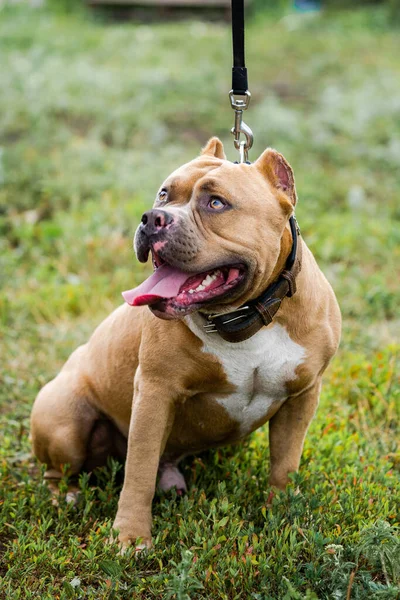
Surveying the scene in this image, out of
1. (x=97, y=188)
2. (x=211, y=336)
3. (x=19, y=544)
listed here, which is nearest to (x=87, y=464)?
(x=19, y=544)

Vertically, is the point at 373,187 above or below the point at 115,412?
below

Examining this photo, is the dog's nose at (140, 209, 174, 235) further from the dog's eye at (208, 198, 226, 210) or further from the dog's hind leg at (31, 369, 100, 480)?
the dog's hind leg at (31, 369, 100, 480)

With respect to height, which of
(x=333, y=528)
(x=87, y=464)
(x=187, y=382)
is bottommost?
(x=87, y=464)

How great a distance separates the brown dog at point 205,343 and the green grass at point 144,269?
0.25 metres

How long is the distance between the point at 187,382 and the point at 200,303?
0.43 m

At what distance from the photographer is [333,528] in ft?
10.0

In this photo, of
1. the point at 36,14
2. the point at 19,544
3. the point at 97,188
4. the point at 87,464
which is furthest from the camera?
the point at 36,14

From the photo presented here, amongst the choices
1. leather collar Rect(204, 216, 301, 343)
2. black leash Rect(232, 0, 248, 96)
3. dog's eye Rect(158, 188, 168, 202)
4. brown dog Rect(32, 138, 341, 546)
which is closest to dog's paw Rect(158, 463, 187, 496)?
brown dog Rect(32, 138, 341, 546)

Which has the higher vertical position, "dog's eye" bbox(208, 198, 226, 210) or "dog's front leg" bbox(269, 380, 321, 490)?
"dog's eye" bbox(208, 198, 226, 210)

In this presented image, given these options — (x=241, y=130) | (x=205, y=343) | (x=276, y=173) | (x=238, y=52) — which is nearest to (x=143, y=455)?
(x=205, y=343)

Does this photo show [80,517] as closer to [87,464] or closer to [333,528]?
[87,464]

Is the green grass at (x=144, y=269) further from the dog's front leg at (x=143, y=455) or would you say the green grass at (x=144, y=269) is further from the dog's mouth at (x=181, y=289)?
the dog's mouth at (x=181, y=289)

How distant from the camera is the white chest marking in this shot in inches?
116

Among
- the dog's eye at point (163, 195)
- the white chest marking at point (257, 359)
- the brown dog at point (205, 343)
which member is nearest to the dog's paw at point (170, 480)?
the brown dog at point (205, 343)
